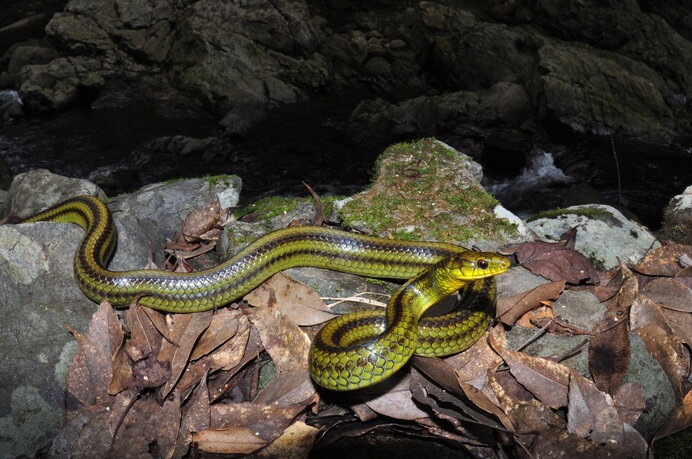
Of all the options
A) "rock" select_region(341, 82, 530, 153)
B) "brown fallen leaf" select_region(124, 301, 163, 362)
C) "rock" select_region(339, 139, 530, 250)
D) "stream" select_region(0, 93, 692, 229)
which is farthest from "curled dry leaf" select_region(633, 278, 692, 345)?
"rock" select_region(341, 82, 530, 153)

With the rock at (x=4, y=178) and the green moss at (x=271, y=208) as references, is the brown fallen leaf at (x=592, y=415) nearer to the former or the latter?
the green moss at (x=271, y=208)

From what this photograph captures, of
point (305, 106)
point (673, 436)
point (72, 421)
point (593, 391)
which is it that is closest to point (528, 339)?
point (593, 391)

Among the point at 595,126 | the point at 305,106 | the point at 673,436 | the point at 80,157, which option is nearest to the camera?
the point at 673,436

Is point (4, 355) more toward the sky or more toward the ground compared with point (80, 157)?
more toward the sky

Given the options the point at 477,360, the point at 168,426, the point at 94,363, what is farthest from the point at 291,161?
the point at 168,426

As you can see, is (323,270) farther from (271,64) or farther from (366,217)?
(271,64)

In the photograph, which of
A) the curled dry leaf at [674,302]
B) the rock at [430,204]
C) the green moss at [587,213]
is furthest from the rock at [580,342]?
the green moss at [587,213]

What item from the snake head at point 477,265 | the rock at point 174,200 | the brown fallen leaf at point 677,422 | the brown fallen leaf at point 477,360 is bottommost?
the rock at point 174,200
